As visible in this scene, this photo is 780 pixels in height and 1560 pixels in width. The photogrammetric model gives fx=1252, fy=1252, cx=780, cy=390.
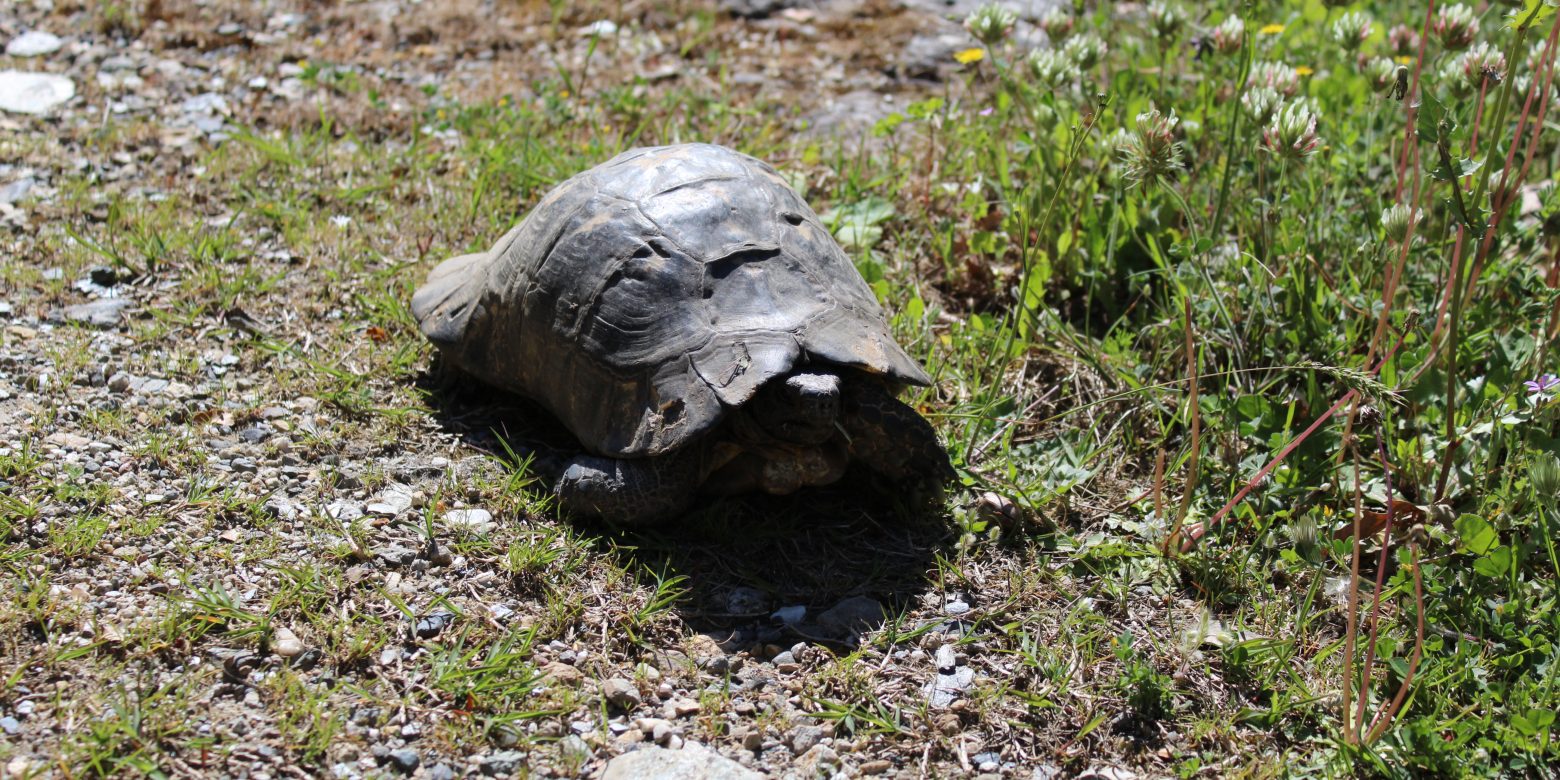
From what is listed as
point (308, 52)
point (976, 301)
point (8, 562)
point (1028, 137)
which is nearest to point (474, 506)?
point (8, 562)

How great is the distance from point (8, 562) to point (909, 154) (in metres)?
3.51

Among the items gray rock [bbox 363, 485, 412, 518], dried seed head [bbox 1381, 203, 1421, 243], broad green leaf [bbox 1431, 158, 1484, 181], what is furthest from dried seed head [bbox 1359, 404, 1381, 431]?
gray rock [bbox 363, 485, 412, 518]

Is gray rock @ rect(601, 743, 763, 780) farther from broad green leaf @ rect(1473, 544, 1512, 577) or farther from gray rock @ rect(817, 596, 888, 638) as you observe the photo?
broad green leaf @ rect(1473, 544, 1512, 577)

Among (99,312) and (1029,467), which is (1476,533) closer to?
(1029,467)

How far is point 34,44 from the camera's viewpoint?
5.77m

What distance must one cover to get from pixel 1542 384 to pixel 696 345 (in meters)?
2.15

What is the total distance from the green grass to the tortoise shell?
A: 0.33 meters

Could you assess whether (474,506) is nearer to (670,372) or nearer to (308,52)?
(670,372)

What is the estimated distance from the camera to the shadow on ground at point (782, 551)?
10.2 feet

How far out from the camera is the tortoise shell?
3.12 metres

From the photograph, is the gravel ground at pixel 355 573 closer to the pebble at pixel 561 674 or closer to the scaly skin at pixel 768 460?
the pebble at pixel 561 674

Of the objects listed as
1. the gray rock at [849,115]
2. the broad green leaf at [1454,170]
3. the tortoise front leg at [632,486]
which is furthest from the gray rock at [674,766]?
the gray rock at [849,115]

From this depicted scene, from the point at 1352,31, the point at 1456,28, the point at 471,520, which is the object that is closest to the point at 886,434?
the point at 471,520

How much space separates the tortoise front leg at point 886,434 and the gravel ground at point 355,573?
0.58ft
